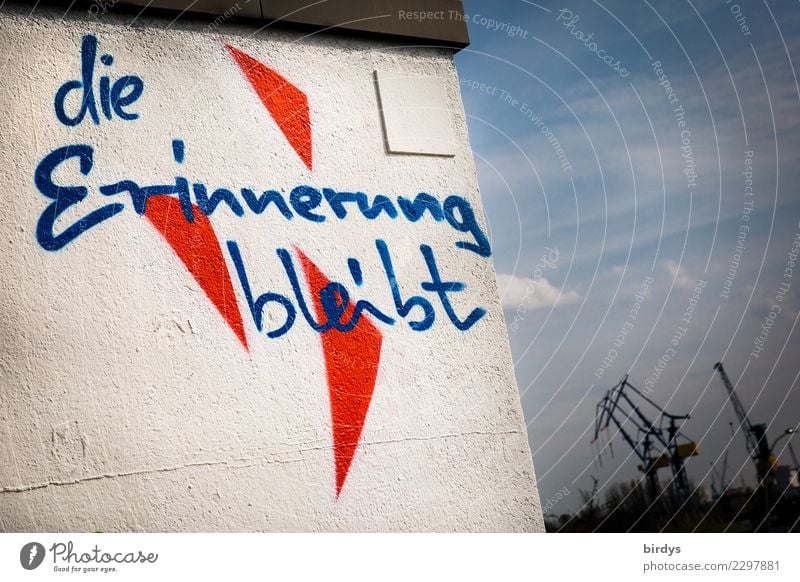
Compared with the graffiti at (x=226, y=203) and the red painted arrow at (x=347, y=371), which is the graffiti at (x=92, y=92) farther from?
the red painted arrow at (x=347, y=371)

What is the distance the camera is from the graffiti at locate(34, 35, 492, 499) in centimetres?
365

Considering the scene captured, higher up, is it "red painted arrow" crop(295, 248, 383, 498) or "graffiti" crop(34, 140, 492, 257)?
"graffiti" crop(34, 140, 492, 257)

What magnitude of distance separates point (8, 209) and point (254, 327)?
132 centimetres

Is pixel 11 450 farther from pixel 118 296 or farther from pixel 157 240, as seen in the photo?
pixel 157 240

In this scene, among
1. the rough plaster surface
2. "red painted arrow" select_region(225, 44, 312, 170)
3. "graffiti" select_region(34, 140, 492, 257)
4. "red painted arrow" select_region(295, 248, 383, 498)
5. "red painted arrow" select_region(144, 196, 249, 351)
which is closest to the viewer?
the rough plaster surface

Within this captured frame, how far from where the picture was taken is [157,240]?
3693 mm

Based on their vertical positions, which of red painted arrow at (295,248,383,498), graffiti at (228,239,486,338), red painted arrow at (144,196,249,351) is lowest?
red painted arrow at (295,248,383,498)

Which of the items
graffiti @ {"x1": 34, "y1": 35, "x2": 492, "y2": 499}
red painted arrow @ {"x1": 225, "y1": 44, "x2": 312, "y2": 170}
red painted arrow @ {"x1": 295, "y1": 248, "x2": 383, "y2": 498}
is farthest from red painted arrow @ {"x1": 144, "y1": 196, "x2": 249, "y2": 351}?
red painted arrow @ {"x1": 225, "y1": 44, "x2": 312, "y2": 170}

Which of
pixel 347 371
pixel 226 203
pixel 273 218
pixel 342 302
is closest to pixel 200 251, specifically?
pixel 226 203

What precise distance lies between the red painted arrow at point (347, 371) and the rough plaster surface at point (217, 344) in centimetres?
5

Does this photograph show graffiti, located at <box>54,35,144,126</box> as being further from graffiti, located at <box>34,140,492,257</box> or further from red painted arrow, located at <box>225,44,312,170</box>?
red painted arrow, located at <box>225,44,312,170</box>

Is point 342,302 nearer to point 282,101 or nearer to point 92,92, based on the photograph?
point 282,101

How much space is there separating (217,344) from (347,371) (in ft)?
2.35

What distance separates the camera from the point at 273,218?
398 centimetres
